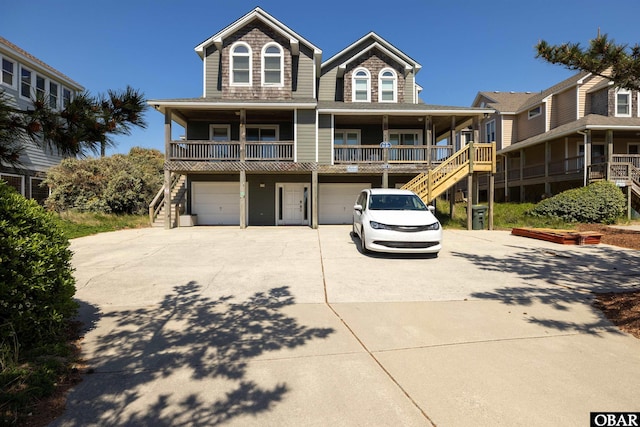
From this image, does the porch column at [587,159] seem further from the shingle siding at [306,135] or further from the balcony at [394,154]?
the shingle siding at [306,135]

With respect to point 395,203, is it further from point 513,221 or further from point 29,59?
point 29,59

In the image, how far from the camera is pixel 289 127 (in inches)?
696

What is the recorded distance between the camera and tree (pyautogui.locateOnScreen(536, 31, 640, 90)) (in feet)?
12.0

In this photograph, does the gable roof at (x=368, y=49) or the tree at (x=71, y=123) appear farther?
the gable roof at (x=368, y=49)

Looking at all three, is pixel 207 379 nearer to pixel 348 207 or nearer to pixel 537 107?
pixel 348 207

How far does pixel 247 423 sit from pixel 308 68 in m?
17.8

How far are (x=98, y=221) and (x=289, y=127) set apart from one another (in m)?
10.7

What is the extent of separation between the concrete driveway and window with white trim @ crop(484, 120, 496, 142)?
75.4 feet

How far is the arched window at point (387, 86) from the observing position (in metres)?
18.6

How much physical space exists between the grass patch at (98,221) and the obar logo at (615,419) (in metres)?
16.2

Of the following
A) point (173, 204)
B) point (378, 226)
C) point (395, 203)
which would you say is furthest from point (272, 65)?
point (378, 226)

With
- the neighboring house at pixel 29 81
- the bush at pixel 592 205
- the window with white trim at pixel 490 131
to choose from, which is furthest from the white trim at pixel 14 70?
the window with white trim at pixel 490 131

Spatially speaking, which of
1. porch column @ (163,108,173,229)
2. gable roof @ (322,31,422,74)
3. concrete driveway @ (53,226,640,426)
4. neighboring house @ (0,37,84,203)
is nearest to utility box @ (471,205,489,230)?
concrete driveway @ (53,226,640,426)

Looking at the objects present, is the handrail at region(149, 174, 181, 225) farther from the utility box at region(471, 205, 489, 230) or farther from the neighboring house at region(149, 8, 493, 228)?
the utility box at region(471, 205, 489, 230)
